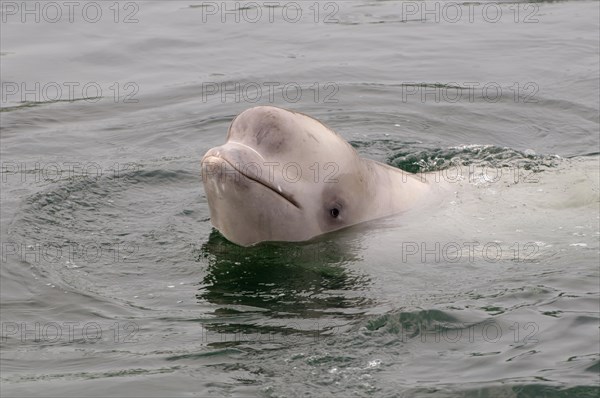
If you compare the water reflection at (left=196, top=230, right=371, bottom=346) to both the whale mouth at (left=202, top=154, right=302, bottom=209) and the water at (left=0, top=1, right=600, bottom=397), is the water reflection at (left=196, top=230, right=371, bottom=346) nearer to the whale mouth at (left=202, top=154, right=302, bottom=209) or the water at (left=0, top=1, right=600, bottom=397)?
the water at (left=0, top=1, right=600, bottom=397)

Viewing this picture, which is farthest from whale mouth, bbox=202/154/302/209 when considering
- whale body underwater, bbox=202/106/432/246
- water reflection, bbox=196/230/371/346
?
water reflection, bbox=196/230/371/346

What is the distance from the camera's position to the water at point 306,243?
690cm

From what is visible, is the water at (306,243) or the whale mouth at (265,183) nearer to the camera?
the water at (306,243)

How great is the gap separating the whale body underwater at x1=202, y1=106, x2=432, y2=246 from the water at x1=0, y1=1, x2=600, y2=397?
164 millimetres

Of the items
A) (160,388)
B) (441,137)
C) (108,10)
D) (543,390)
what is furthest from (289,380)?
(108,10)

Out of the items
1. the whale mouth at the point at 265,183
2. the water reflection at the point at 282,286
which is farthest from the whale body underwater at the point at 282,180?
the water reflection at the point at 282,286

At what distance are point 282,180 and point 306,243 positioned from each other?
63 centimetres

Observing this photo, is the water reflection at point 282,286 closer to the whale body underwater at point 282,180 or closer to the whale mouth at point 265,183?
the whale body underwater at point 282,180

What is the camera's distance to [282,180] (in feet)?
27.3

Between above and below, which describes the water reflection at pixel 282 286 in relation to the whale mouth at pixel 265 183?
below

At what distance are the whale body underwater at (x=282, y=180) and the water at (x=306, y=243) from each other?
0.16m

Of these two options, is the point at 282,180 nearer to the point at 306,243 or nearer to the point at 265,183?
the point at 265,183

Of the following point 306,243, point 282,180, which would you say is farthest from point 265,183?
point 306,243

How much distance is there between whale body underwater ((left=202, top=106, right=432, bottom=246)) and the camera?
26.7 ft
